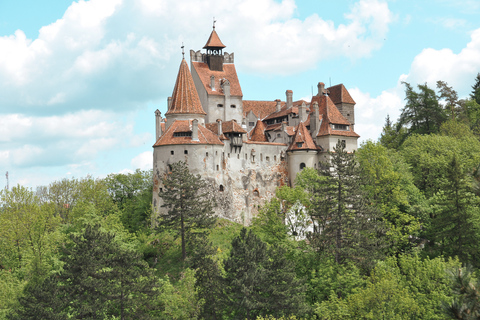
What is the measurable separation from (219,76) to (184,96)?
1041cm

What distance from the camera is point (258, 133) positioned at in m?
80.8

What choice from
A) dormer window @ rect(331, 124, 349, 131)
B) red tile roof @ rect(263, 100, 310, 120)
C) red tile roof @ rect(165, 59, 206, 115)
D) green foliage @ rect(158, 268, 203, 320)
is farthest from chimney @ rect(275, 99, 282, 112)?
green foliage @ rect(158, 268, 203, 320)

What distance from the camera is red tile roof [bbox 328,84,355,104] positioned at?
8419cm

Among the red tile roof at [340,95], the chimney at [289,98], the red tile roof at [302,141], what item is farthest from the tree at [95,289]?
the red tile roof at [340,95]

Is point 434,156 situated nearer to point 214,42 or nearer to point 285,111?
point 285,111

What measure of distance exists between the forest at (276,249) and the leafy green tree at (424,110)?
5.11 m

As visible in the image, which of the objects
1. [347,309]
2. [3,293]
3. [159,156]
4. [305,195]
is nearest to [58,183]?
[159,156]

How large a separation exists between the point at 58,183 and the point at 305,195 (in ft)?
162

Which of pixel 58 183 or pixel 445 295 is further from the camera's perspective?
pixel 58 183

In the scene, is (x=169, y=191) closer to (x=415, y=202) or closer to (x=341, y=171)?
(x=341, y=171)

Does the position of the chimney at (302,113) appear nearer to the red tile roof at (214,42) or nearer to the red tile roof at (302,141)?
the red tile roof at (302,141)

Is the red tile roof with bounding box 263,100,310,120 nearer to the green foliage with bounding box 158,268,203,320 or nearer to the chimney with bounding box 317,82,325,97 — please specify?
the chimney with bounding box 317,82,325,97

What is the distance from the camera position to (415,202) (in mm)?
64125

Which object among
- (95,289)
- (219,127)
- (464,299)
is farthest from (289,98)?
(464,299)
